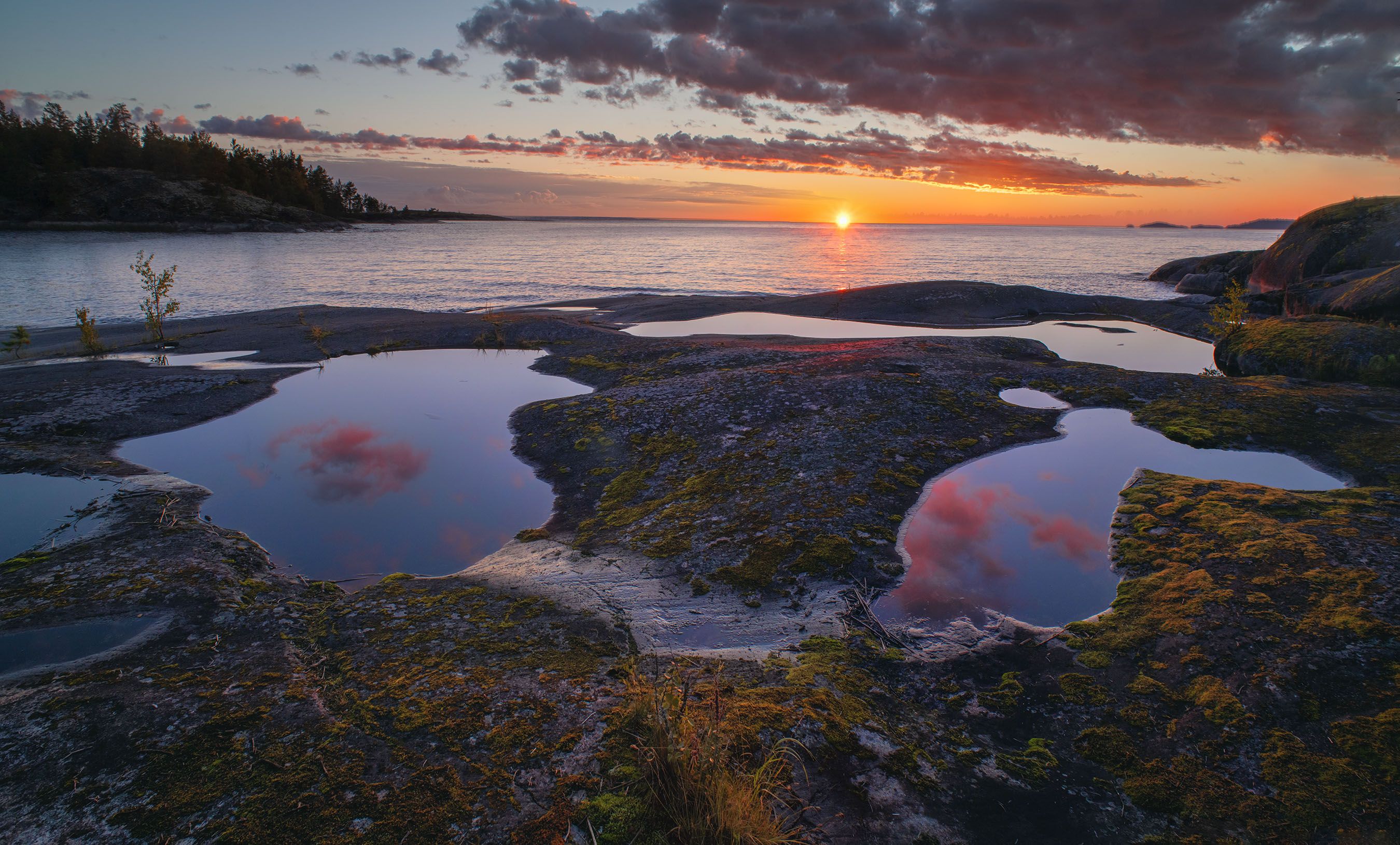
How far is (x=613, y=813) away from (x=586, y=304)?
3614 cm

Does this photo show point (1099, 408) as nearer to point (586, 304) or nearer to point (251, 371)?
point (251, 371)

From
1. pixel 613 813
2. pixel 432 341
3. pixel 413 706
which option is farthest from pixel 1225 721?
pixel 432 341

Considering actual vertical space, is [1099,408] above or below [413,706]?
above

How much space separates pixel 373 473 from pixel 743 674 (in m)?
8.40

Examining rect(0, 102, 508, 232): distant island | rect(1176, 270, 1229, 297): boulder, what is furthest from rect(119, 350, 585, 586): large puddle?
rect(0, 102, 508, 232): distant island

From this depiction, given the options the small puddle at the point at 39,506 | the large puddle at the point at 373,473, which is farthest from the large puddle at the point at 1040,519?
the small puddle at the point at 39,506

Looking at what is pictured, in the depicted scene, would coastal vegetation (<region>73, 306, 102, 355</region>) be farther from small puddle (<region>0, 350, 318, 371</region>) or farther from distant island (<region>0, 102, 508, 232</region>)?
distant island (<region>0, 102, 508, 232</region>)

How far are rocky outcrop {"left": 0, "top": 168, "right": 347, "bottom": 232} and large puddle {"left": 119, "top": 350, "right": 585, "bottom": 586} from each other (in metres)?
129

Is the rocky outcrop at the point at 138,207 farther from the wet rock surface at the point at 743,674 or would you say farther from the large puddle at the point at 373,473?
the wet rock surface at the point at 743,674

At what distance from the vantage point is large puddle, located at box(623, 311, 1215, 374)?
2147 cm

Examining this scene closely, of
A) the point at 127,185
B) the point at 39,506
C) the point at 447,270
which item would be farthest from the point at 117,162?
the point at 39,506

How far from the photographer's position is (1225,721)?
16.2 feet

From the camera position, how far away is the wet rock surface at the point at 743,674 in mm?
4258

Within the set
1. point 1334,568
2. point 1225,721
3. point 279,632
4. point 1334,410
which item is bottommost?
point 279,632
